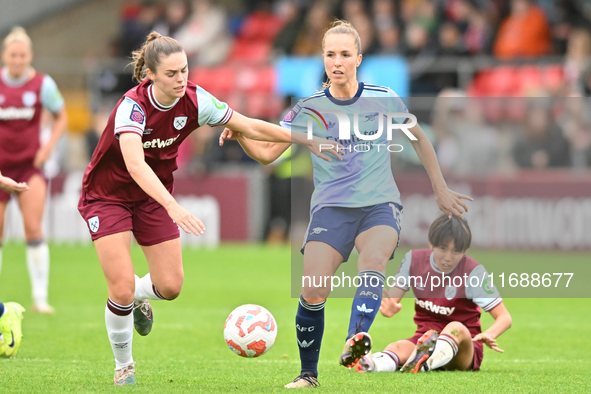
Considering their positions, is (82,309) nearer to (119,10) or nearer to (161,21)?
(161,21)

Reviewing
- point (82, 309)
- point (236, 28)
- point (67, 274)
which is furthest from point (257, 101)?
point (82, 309)

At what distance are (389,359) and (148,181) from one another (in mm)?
2158

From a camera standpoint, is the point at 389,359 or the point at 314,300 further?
the point at 389,359

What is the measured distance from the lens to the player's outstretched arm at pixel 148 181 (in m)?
4.77

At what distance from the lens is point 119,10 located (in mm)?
21688

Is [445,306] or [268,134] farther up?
[268,134]

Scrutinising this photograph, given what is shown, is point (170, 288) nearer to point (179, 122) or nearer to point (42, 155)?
point (179, 122)

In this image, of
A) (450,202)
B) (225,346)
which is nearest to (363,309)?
(450,202)

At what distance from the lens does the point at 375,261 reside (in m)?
5.30

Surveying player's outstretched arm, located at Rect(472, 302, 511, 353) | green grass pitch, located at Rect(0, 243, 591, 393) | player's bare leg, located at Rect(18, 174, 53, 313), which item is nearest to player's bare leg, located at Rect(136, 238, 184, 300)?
green grass pitch, located at Rect(0, 243, 591, 393)

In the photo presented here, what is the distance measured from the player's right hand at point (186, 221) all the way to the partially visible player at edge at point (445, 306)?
1813mm

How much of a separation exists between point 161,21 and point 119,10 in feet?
7.59

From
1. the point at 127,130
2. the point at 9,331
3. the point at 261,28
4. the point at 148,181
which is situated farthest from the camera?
the point at 261,28

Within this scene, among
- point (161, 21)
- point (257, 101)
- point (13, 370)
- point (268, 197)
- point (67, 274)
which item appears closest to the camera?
point (13, 370)
